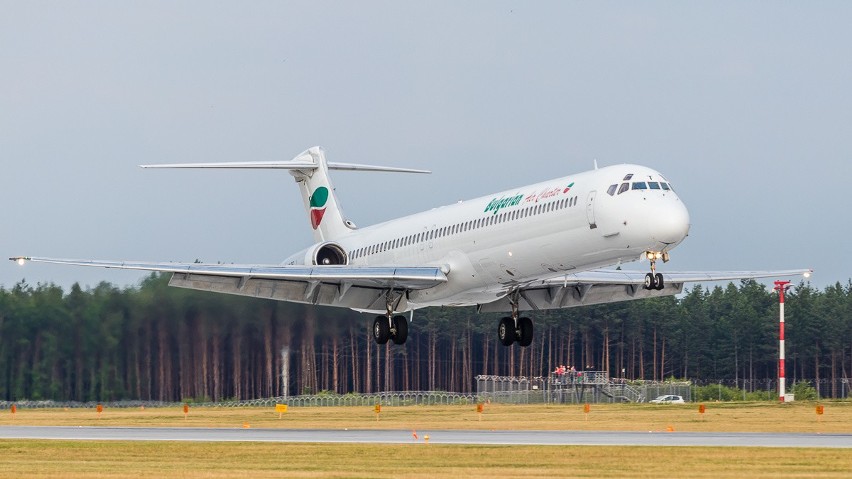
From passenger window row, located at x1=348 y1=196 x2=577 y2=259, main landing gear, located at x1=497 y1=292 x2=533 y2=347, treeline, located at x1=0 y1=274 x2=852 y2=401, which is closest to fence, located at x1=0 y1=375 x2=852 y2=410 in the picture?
treeline, located at x1=0 y1=274 x2=852 y2=401

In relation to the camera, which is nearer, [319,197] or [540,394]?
[319,197]

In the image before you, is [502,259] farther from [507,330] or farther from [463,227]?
[507,330]

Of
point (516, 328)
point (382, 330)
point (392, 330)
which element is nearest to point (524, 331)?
point (516, 328)

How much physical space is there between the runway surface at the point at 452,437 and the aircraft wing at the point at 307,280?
4.61m

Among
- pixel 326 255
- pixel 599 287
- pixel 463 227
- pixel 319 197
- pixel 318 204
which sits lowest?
pixel 599 287

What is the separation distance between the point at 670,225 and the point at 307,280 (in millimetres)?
13815

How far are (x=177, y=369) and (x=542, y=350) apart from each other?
198 feet

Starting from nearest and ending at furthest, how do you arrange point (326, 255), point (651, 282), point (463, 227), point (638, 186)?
point (651, 282), point (638, 186), point (463, 227), point (326, 255)

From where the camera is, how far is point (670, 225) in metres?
35.0

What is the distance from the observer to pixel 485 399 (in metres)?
78.3

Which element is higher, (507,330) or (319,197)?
(319,197)

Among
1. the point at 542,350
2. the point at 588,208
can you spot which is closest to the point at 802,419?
the point at 588,208

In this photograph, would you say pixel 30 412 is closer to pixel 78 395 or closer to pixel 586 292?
pixel 78 395

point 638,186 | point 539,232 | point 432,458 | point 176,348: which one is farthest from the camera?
point 176,348
